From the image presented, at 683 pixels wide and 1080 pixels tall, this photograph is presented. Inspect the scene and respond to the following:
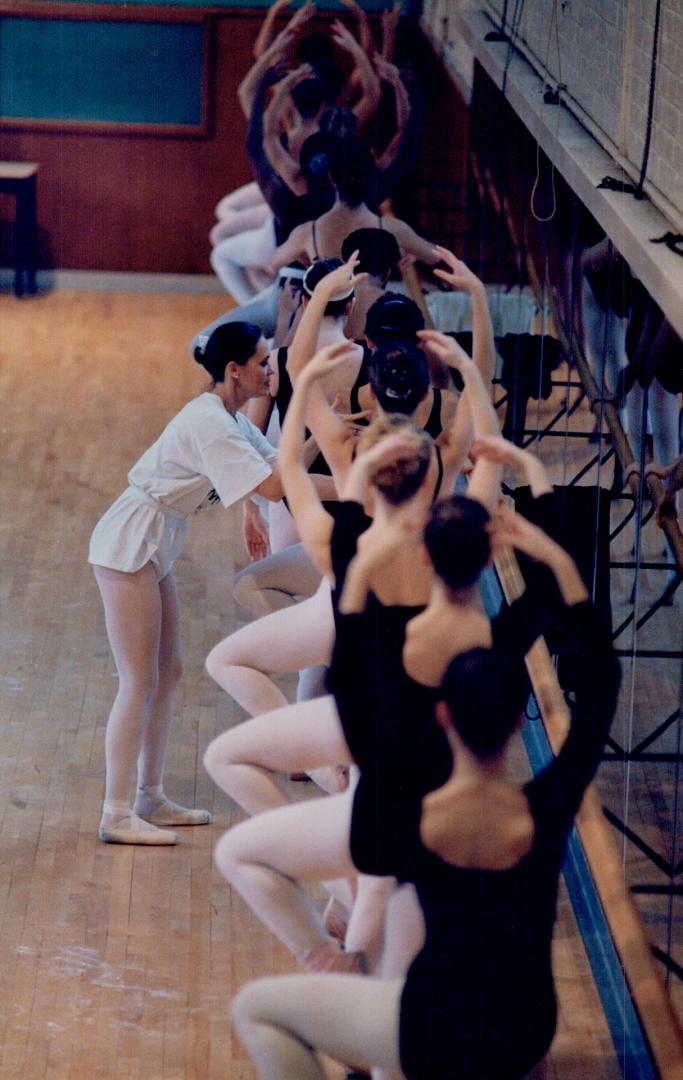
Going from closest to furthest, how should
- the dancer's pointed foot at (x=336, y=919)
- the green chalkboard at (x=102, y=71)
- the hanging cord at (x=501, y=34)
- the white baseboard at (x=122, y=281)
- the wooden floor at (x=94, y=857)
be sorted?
the wooden floor at (x=94, y=857)
the dancer's pointed foot at (x=336, y=919)
the hanging cord at (x=501, y=34)
the green chalkboard at (x=102, y=71)
the white baseboard at (x=122, y=281)

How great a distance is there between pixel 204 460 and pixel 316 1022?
5.88ft

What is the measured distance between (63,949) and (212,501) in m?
1.25

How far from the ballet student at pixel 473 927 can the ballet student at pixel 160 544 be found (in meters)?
1.59

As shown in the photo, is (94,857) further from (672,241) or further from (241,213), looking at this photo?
(241,213)

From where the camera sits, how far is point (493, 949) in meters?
2.58

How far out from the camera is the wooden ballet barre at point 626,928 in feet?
8.85

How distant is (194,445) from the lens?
13.7 feet

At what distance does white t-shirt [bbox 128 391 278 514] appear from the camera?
409 centimetres

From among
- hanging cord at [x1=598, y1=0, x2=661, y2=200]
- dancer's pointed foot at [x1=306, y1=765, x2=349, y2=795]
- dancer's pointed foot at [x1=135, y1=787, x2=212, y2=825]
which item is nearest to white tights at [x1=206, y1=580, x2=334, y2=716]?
dancer's pointed foot at [x1=306, y1=765, x2=349, y2=795]

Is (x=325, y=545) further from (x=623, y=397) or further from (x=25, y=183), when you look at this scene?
(x=25, y=183)

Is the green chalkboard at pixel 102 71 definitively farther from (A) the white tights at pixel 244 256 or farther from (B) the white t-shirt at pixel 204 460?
(B) the white t-shirt at pixel 204 460

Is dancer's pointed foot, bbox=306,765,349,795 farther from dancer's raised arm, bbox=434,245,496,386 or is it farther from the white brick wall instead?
the white brick wall

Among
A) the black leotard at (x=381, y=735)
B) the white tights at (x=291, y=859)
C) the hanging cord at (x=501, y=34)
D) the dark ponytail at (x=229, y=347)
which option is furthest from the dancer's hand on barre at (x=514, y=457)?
the hanging cord at (x=501, y=34)

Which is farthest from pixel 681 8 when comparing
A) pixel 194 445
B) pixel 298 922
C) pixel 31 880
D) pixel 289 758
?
pixel 31 880
